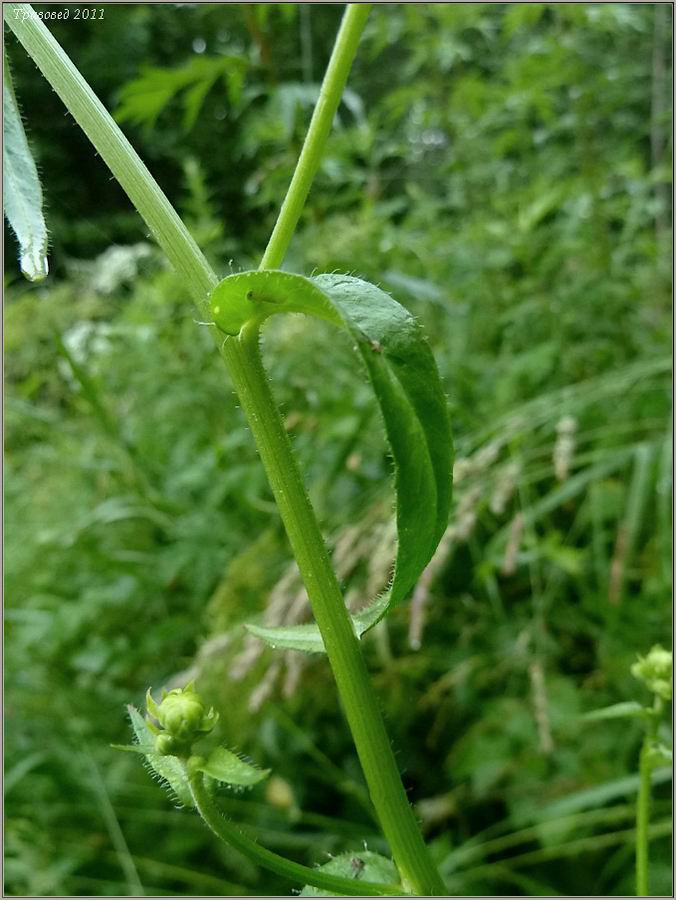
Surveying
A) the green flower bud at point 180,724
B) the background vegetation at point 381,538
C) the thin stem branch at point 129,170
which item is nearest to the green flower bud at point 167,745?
the green flower bud at point 180,724

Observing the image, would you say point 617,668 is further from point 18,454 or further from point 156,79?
point 18,454

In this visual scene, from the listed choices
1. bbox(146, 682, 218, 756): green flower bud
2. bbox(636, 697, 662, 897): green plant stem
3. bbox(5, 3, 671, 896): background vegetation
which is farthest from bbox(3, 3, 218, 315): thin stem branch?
bbox(5, 3, 671, 896): background vegetation

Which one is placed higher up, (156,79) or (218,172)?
(156,79)

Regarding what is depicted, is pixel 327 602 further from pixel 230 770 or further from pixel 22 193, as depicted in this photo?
pixel 22 193

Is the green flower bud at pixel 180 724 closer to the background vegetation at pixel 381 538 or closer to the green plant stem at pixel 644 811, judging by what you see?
the green plant stem at pixel 644 811

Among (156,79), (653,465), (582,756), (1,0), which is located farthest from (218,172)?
(1,0)

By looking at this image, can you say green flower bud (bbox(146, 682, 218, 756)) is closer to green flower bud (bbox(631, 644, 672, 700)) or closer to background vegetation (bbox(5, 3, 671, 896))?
green flower bud (bbox(631, 644, 672, 700))
